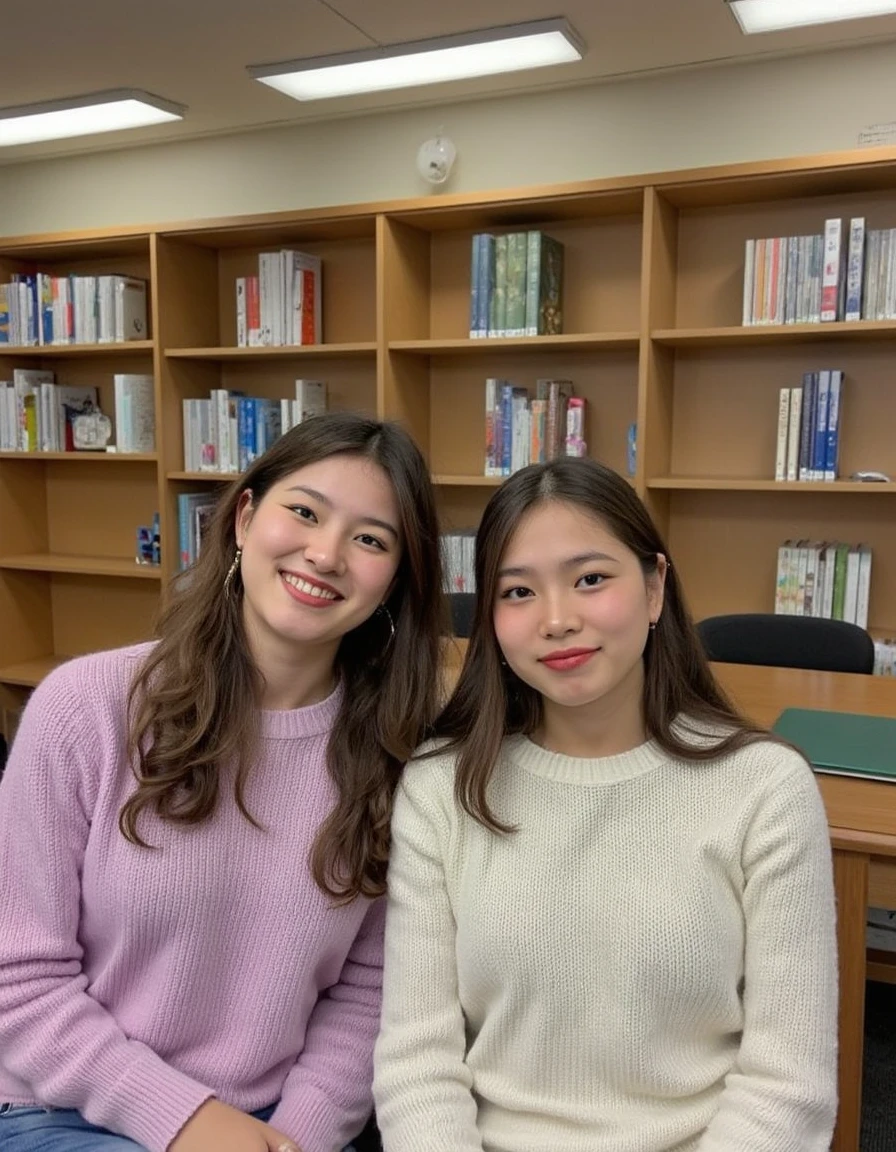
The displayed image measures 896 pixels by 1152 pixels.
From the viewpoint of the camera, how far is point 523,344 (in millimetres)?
3135

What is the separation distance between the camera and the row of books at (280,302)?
11.5ft

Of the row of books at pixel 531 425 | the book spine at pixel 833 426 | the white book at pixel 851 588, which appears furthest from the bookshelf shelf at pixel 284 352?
the white book at pixel 851 588

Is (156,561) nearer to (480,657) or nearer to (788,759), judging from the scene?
(480,657)

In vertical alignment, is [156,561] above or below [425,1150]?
above

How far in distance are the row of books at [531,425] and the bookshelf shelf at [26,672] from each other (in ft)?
6.47

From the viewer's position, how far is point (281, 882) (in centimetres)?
116

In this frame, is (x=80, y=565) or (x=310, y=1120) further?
(x=80, y=565)

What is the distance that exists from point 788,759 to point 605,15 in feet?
7.60

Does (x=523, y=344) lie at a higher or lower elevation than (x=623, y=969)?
higher

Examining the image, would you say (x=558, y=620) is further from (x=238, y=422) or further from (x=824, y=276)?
(x=238, y=422)

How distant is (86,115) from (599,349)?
1957mm

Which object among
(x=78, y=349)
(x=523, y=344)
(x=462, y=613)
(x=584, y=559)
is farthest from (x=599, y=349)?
(x=584, y=559)

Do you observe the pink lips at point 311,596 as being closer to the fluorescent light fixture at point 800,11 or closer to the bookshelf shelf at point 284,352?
the fluorescent light fixture at point 800,11

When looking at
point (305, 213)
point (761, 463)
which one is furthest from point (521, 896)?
point (305, 213)
